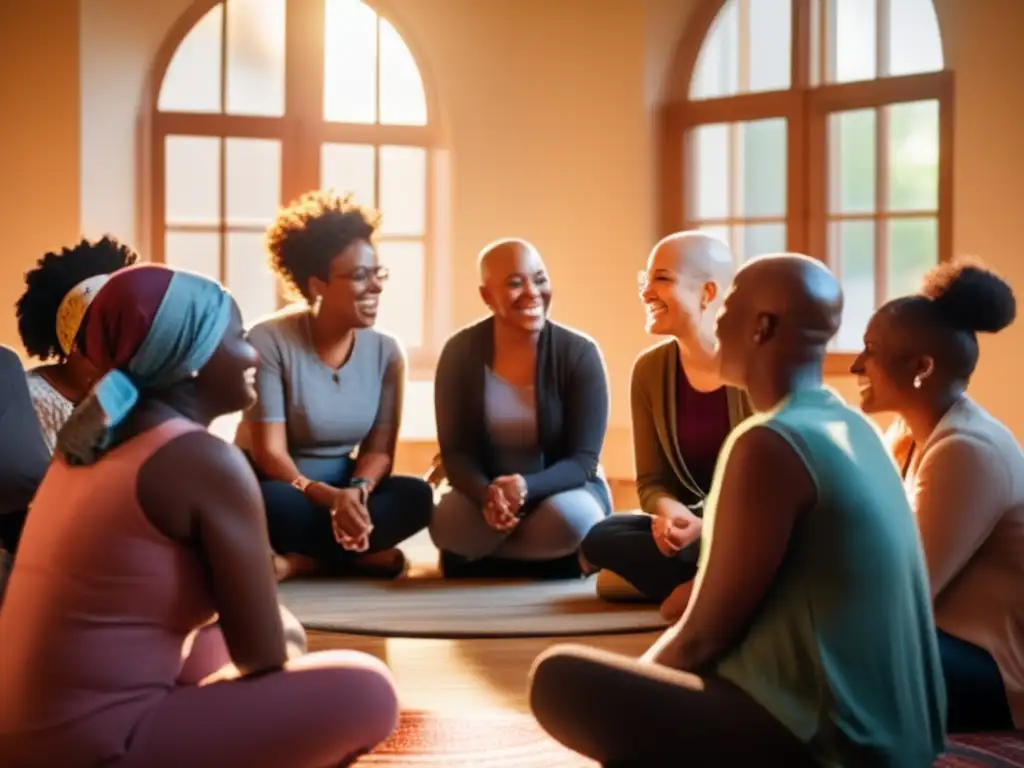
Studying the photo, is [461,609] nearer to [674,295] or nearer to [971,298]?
[674,295]

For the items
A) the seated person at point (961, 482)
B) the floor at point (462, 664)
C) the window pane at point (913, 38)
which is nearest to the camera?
the seated person at point (961, 482)

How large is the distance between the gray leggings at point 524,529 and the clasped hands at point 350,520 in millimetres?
352

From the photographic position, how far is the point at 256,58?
285 inches

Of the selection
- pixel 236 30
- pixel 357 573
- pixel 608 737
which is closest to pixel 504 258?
pixel 357 573

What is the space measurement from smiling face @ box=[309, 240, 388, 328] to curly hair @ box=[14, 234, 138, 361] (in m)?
1.24

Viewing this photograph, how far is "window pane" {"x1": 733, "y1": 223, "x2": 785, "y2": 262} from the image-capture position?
22.3ft

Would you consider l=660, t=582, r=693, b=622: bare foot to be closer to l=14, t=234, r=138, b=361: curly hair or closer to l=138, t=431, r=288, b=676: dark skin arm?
l=14, t=234, r=138, b=361: curly hair

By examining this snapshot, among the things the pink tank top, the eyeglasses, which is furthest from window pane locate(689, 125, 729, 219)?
the pink tank top

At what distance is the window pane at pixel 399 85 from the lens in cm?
727

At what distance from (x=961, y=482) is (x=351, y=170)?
5.06 metres

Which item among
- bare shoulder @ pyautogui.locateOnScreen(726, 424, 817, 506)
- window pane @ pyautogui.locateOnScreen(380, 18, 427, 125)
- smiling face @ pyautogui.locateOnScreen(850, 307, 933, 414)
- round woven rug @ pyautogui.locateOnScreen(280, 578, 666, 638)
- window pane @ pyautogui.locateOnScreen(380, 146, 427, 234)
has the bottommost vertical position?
round woven rug @ pyautogui.locateOnScreen(280, 578, 666, 638)

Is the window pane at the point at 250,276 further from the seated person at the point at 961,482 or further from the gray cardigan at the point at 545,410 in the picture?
the seated person at the point at 961,482

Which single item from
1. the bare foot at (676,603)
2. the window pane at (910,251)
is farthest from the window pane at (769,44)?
the bare foot at (676,603)

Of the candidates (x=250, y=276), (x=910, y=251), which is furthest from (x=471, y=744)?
(x=250, y=276)
